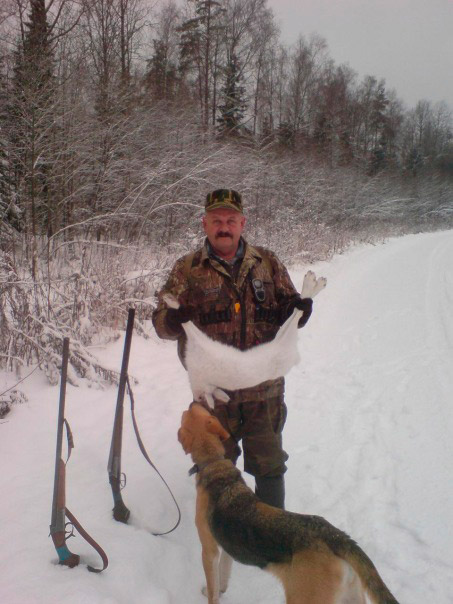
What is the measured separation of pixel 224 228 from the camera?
8.22ft

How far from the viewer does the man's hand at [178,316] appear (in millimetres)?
2365

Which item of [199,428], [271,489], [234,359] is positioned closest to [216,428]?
[199,428]

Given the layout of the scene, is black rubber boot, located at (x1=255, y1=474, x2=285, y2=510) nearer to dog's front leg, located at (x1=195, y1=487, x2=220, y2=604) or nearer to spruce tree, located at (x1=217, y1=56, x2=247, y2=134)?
dog's front leg, located at (x1=195, y1=487, x2=220, y2=604)

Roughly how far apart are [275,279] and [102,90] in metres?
11.8

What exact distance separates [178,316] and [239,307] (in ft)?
1.29

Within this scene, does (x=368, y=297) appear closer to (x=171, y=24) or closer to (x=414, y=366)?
(x=414, y=366)

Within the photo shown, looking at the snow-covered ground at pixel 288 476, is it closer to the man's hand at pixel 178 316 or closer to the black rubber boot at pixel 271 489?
the black rubber boot at pixel 271 489

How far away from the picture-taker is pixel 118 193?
12.6 metres

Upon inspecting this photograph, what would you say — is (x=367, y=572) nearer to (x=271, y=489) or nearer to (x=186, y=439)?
(x=271, y=489)

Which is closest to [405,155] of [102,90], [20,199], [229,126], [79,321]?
[229,126]

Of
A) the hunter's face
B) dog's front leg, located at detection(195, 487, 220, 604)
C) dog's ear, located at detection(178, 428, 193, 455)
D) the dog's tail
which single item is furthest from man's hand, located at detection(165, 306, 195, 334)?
the dog's tail

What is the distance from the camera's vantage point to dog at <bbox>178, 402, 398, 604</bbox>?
66.5 inches

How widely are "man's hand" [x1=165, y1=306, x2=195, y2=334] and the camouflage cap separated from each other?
66 centimetres

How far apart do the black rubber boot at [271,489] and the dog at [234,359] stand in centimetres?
65
